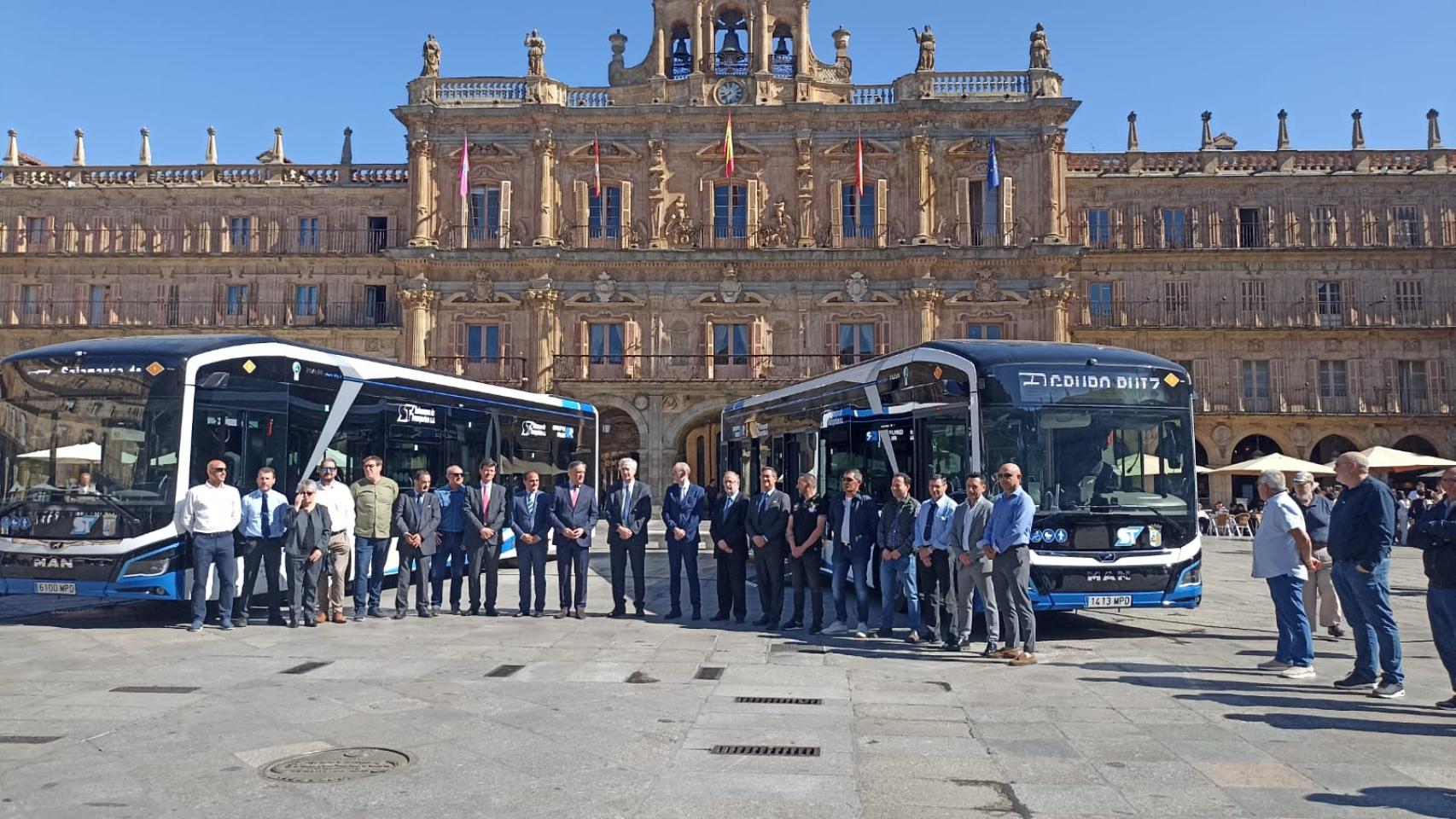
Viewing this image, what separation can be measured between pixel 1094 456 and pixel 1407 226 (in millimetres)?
34552

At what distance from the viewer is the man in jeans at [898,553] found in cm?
1013

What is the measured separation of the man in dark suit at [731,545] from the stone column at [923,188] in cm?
2417

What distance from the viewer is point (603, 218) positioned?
1373 inches

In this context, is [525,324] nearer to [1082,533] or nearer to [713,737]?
[1082,533]

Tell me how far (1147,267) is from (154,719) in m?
36.6

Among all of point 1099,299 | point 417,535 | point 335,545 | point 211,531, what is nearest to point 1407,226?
point 1099,299

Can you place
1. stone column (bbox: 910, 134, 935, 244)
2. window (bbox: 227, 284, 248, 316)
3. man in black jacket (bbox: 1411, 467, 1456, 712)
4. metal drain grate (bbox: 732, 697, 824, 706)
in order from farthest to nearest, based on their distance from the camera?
window (bbox: 227, 284, 248, 316)
stone column (bbox: 910, 134, 935, 244)
metal drain grate (bbox: 732, 697, 824, 706)
man in black jacket (bbox: 1411, 467, 1456, 712)

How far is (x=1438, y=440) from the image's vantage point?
1438 inches

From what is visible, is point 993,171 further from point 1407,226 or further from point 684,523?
point 684,523

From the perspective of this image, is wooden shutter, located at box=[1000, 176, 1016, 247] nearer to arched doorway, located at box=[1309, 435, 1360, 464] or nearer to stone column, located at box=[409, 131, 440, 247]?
arched doorway, located at box=[1309, 435, 1360, 464]

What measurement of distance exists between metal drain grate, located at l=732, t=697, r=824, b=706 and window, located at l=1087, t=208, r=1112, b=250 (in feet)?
110

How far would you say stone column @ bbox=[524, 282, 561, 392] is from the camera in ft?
112

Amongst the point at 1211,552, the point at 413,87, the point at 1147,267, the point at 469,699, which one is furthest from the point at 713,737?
the point at 1147,267

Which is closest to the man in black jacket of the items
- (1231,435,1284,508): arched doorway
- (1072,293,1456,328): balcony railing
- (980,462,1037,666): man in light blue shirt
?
(980,462,1037,666): man in light blue shirt
